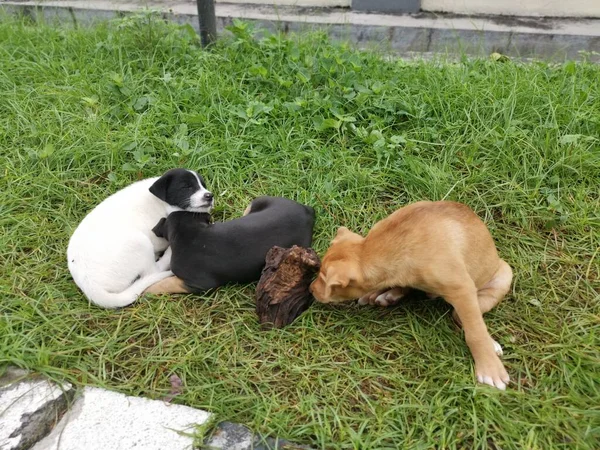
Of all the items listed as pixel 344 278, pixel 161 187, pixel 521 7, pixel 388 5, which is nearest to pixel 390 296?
pixel 344 278

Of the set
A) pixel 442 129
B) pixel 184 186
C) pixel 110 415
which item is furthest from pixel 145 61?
pixel 110 415

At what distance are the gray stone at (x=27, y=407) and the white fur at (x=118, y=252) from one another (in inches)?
24.9

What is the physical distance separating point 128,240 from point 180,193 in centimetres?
47

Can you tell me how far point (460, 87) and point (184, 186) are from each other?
2705 millimetres

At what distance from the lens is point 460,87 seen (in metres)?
4.61

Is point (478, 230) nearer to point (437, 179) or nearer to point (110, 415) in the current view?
point (437, 179)

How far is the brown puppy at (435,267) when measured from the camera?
109 inches

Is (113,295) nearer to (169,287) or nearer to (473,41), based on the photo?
(169,287)

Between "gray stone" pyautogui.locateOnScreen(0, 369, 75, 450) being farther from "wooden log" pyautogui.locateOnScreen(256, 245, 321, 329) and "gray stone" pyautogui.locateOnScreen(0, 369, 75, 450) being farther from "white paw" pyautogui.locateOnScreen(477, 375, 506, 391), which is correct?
"white paw" pyautogui.locateOnScreen(477, 375, 506, 391)

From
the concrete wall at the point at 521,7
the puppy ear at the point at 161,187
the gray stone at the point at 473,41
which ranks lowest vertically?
the puppy ear at the point at 161,187

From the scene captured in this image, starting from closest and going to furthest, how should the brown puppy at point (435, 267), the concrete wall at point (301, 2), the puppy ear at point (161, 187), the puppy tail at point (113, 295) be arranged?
the brown puppy at point (435, 267) < the puppy tail at point (113, 295) < the puppy ear at point (161, 187) < the concrete wall at point (301, 2)

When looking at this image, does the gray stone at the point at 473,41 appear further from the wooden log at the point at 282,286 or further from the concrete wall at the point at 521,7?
the wooden log at the point at 282,286

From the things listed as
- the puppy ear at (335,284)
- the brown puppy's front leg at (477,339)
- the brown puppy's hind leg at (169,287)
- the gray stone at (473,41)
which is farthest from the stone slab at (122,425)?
the gray stone at (473,41)

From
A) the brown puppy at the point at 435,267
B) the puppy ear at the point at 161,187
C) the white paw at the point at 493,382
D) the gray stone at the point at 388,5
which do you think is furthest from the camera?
→ the gray stone at the point at 388,5
